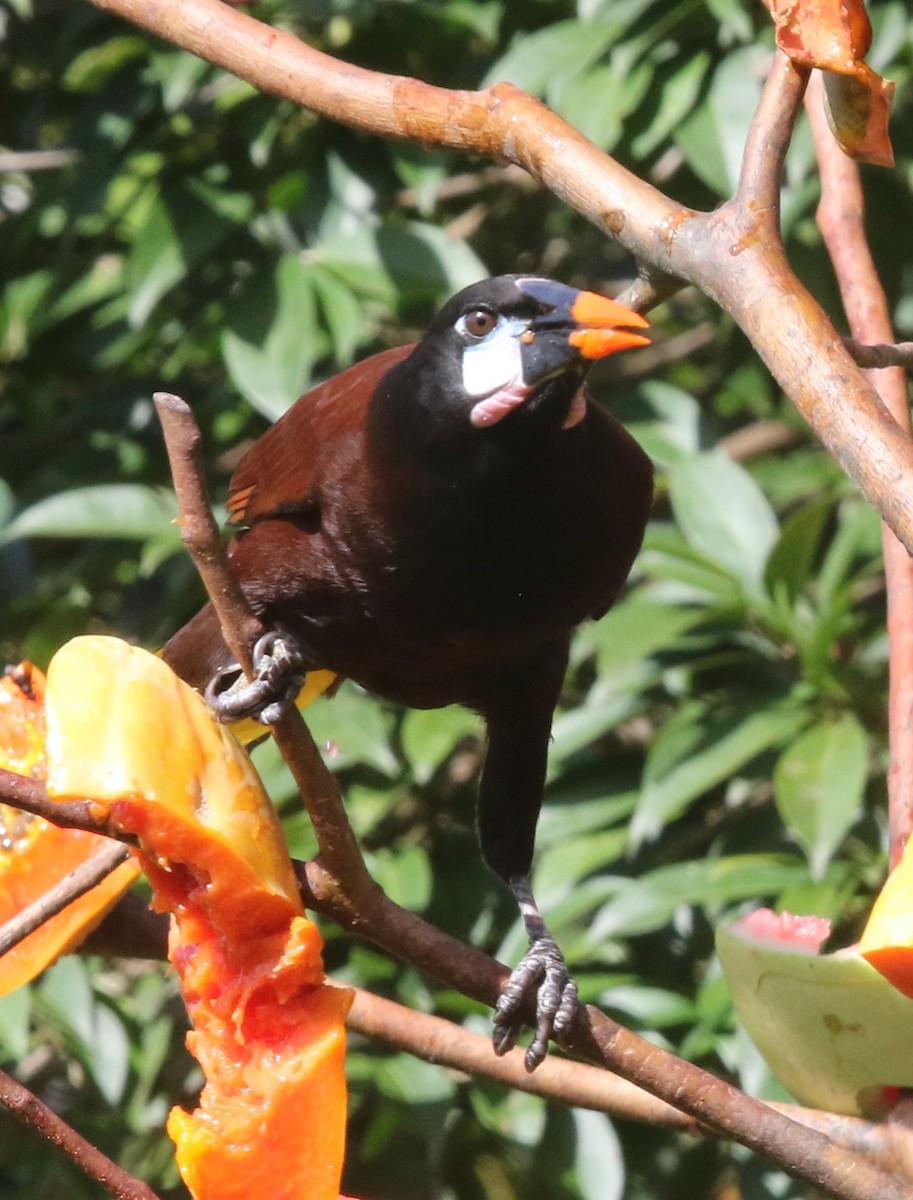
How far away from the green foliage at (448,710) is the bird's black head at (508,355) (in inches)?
24.8

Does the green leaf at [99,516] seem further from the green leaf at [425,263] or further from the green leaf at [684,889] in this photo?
the green leaf at [684,889]

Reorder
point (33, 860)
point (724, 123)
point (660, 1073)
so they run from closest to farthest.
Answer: point (660, 1073) → point (33, 860) → point (724, 123)

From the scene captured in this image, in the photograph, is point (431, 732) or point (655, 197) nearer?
point (655, 197)

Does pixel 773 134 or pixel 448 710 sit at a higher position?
pixel 773 134

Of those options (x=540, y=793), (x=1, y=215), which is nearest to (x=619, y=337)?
(x=540, y=793)

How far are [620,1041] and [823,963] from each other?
16 cm

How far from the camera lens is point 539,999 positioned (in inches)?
63.9

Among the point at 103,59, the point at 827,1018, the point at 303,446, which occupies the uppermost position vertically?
the point at 103,59

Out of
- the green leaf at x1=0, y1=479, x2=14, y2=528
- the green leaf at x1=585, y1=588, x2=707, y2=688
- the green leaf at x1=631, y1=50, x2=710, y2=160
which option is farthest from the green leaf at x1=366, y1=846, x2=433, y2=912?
the green leaf at x1=631, y1=50, x2=710, y2=160

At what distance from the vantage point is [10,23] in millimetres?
2814

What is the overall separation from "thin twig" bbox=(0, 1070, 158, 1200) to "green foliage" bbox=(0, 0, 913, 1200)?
0.91m

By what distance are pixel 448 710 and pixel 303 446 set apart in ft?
1.84

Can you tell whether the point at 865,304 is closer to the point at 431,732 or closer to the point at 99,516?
the point at 431,732

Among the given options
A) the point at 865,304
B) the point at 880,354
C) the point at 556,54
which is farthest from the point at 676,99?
the point at 880,354
